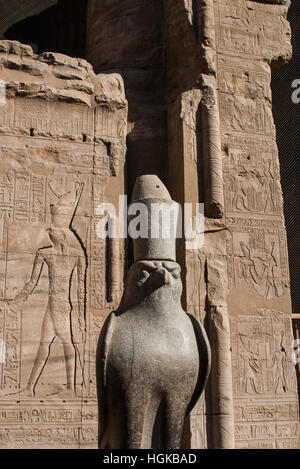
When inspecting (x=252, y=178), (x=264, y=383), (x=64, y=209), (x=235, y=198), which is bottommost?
(x=264, y=383)

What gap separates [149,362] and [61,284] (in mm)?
2984

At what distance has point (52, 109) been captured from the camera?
6914 mm

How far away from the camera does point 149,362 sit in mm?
3654

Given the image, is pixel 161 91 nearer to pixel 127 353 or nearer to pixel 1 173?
pixel 1 173

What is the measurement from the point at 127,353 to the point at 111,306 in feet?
9.58

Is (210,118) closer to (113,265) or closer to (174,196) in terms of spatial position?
(174,196)

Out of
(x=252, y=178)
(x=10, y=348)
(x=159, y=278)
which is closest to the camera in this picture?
(x=159, y=278)

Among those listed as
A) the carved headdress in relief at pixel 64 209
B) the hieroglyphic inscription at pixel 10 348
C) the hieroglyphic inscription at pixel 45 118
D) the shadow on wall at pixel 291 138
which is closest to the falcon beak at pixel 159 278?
the hieroglyphic inscription at pixel 10 348

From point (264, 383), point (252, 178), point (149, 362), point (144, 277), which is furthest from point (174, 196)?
point (149, 362)

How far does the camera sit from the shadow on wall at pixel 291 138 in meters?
11.7

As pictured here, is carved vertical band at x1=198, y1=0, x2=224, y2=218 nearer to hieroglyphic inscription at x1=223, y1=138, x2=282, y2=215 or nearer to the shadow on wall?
hieroglyphic inscription at x1=223, y1=138, x2=282, y2=215

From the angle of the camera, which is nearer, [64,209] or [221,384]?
[221,384]
